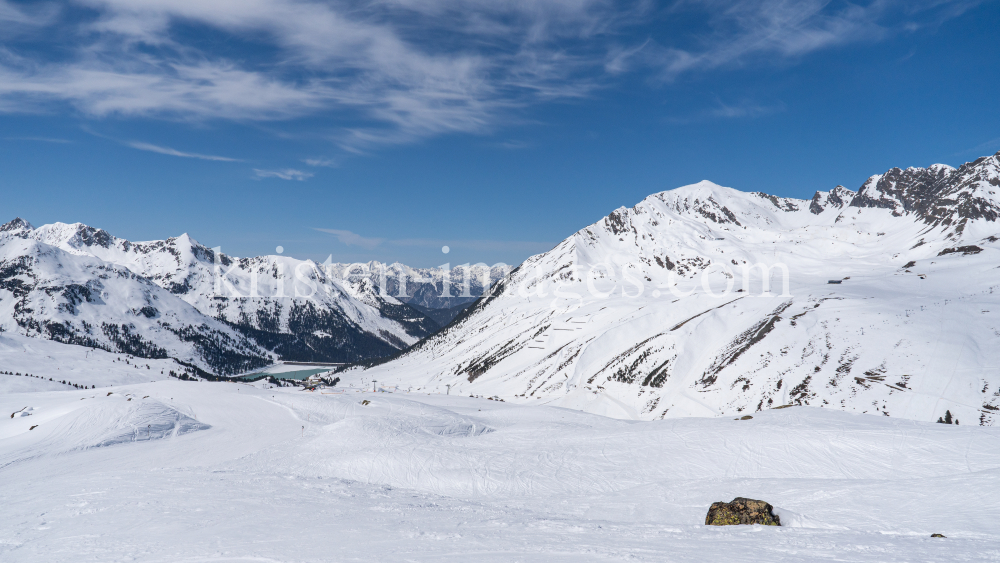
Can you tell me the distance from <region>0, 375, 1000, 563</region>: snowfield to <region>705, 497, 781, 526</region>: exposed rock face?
90cm

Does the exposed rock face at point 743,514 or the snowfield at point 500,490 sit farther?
the exposed rock face at point 743,514

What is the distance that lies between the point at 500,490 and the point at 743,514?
1469 cm

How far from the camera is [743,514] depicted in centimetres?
1833

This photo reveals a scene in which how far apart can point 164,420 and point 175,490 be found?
34.2m

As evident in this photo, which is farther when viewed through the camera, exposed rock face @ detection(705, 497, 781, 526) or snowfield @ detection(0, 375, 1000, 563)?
exposed rock face @ detection(705, 497, 781, 526)

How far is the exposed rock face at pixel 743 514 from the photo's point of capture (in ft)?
59.3

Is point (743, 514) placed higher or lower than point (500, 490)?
higher

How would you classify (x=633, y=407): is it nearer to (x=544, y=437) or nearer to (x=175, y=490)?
(x=544, y=437)

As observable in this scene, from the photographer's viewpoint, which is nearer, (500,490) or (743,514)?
(743,514)

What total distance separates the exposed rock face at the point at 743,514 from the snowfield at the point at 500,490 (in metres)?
0.90

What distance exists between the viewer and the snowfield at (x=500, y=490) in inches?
587

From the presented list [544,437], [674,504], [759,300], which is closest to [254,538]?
[674,504]

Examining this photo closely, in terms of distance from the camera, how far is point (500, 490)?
1130 inches

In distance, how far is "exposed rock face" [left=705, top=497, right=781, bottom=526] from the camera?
1806 cm
